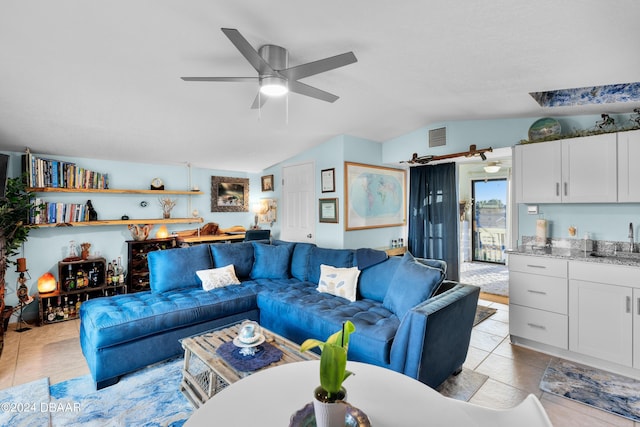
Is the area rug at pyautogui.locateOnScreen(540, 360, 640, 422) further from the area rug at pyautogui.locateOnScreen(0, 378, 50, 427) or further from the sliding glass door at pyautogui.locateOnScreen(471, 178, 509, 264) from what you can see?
the sliding glass door at pyautogui.locateOnScreen(471, 178, 509, 264)

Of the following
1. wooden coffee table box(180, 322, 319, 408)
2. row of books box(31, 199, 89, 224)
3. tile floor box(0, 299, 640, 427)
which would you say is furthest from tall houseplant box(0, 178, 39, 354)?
wooden coffee table box(180, 322, 319, 408)

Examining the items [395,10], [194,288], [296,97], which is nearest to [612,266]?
[395,10]

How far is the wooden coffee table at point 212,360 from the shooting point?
75.2 inches

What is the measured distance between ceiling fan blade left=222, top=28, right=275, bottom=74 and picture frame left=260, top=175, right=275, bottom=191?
3.45 meters

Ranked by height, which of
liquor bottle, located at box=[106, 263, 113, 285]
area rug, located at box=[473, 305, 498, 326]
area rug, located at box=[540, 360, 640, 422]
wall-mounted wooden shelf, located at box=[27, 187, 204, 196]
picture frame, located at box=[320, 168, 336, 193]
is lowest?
area rug, located at box=[540, 360, 640, 422]

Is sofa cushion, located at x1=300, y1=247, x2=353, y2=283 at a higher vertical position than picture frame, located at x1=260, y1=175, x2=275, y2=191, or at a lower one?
lower

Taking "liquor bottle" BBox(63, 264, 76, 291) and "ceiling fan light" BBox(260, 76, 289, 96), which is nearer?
"ceiling fan light" BBox(260, 76, 289, 96)

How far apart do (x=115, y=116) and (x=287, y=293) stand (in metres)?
2.49

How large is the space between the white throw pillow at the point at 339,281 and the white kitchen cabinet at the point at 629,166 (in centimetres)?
249

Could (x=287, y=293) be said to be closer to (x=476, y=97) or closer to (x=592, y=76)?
(x=476, y=97)

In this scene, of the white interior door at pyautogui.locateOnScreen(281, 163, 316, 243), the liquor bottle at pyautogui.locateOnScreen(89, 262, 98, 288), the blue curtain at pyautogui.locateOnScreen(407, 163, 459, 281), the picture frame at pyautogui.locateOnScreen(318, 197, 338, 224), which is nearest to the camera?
the liquor bottle at pyautogui.locateOnScreen(89, 262, 98, 288)

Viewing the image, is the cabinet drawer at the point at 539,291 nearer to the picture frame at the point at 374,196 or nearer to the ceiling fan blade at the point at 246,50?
the picture frame at the point at 374,196

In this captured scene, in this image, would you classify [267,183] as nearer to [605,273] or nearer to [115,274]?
[115,274]

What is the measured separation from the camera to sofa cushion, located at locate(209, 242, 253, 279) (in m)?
3.75
